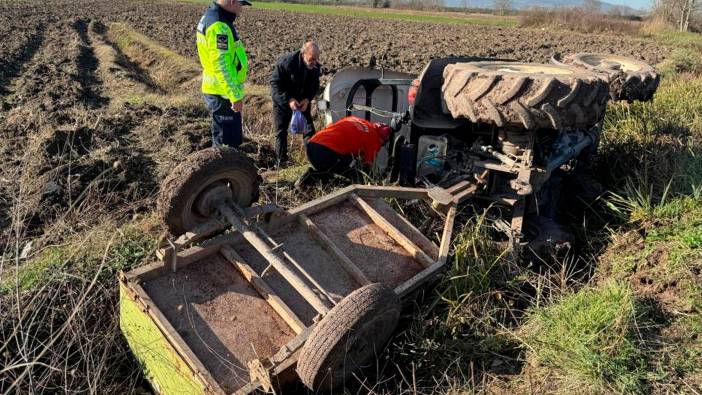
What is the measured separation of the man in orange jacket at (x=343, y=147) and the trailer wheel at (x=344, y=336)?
6.88ft

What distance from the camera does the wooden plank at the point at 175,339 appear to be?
8.29 feet

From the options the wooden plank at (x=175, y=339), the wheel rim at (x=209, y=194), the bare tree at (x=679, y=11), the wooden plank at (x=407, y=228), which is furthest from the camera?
the bare tree at (x=679, y=11)

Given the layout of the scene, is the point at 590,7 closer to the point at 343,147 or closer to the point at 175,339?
the point at 343,147

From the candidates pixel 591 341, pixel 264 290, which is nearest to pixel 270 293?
pixel 264 290

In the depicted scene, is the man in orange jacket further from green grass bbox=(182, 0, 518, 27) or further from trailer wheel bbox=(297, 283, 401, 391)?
green grass bbox=(182, 0, 518, 27)

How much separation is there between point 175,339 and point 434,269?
164 cm

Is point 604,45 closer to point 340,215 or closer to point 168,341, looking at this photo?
point 340,215

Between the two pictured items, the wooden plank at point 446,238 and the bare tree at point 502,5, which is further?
the bare tree at point 502,5

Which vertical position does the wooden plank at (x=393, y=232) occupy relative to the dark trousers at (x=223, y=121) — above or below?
below

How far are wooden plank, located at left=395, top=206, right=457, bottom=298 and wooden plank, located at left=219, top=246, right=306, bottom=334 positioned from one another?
0.66 meters

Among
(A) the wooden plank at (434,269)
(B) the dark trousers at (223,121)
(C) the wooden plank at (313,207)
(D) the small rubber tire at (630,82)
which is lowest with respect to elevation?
(A) the wooden plank at (434,269)

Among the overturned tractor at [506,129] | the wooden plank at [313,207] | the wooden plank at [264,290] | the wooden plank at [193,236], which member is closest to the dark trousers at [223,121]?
the overturned tractor at [506,129]

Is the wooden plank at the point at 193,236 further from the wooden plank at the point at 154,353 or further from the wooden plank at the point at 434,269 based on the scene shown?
the wooden plank at the point at 434,269

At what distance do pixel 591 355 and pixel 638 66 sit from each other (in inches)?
169
